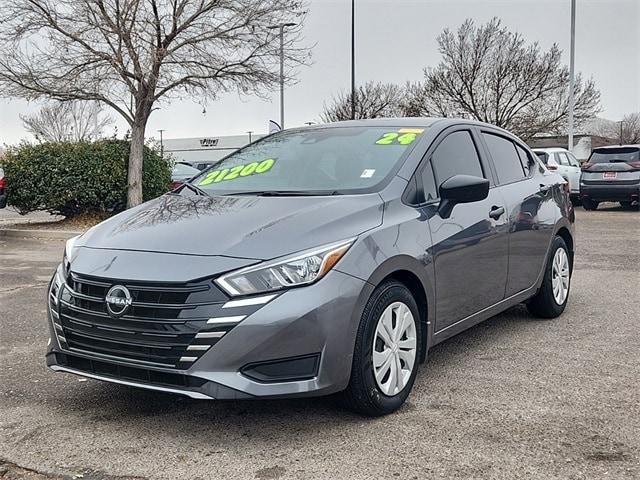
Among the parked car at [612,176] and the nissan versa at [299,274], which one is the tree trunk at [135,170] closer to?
the nissan versa at [299,274]

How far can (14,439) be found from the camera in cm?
337

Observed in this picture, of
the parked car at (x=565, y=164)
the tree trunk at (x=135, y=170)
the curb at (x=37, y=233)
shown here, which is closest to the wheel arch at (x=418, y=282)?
the curb at (x=37, y=233)

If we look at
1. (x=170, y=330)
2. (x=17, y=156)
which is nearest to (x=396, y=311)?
(x=170, y=330)

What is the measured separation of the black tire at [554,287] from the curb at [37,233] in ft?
28.6

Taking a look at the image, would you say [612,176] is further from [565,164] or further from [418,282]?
[418,282]

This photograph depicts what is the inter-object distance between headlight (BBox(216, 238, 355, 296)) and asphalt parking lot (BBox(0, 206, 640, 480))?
2.48 feet

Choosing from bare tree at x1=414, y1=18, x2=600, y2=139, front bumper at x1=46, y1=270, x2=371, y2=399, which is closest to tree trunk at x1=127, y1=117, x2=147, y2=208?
front bumper at x1=46, y1=270, x2=371, y2=399

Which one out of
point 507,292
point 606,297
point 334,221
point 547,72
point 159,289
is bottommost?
point 606,297

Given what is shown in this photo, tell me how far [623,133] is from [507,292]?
6326 cm

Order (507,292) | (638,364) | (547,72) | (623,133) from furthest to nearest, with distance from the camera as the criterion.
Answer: (623,133) → (547,72) → (507,292) → (638,364)

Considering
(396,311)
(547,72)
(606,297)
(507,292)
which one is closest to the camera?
(396,311)

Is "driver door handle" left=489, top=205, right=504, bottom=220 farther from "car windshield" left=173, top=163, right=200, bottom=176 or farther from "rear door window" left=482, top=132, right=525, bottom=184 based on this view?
"car windshield" left=173, top=163, right=200, bottom=176

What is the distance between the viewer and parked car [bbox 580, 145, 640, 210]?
55.7ft

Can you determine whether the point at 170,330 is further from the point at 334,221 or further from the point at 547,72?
the point at 547,72
